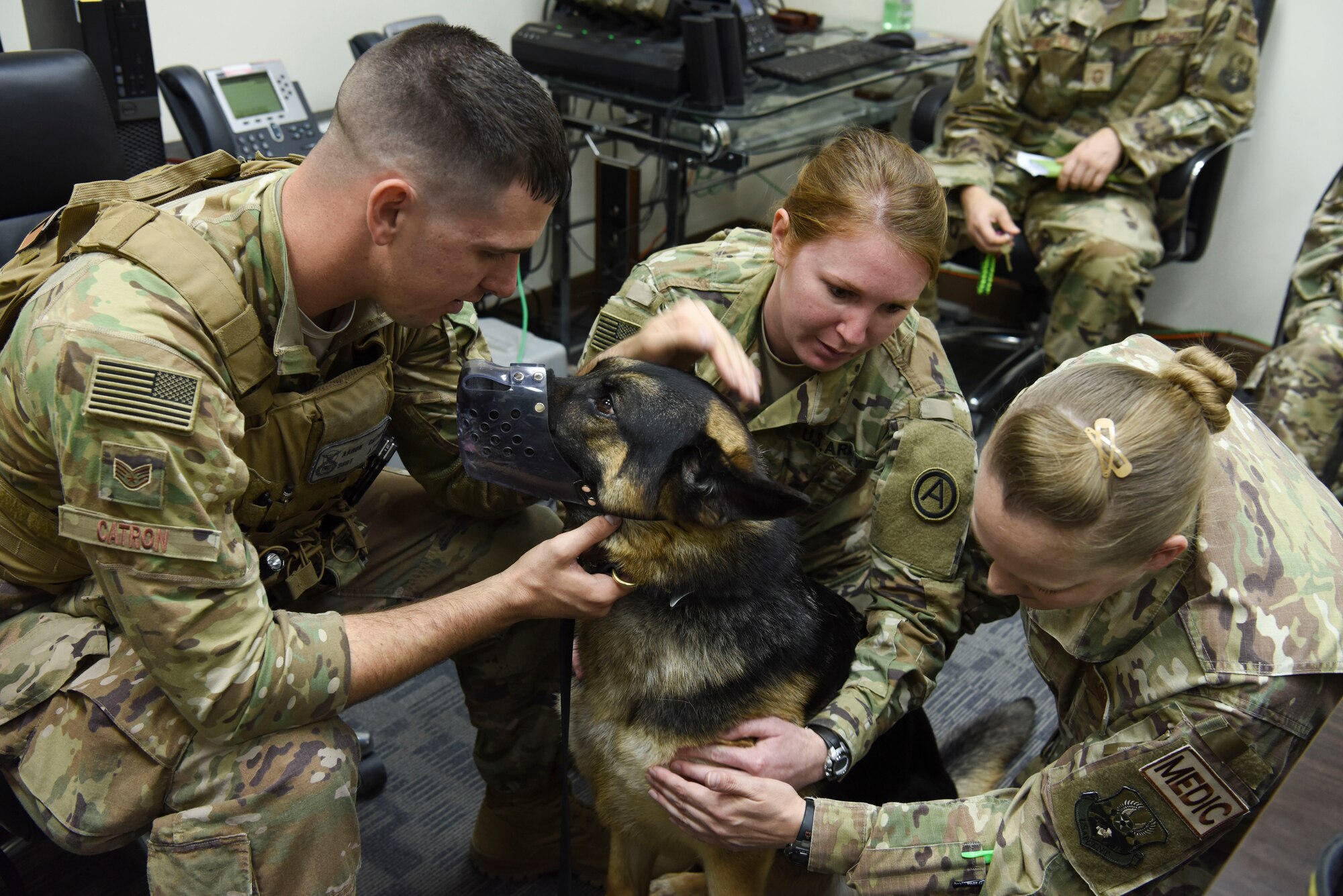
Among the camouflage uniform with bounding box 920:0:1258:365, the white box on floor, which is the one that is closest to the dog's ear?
the white box on floor

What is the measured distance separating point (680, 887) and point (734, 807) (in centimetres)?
49

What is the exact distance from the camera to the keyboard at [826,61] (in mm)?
3652

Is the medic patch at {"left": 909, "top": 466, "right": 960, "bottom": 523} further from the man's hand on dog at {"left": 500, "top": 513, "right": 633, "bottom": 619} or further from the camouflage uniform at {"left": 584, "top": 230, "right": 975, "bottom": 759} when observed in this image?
the man's hand on dog at {"left": 500, "top": 513, "right": 633, "bottom": 619}

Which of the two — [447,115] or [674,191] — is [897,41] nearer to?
[674,191]

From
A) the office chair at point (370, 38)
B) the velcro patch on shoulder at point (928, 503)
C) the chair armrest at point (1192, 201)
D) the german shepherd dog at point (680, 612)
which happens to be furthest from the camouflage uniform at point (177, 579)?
the chair armrest at point (1192, 201)

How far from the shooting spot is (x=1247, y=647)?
1.26 meters

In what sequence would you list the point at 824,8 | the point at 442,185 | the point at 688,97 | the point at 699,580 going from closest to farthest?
1. the point at 442,185
2. the point at 699,580
3. the point at 688,97
4. the point at 824,8

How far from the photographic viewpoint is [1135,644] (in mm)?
1401

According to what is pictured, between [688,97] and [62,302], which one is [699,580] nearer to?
[62,302]

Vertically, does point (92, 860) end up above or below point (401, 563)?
below

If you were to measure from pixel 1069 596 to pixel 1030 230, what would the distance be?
97.6 inches

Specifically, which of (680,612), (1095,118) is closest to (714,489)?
(680,612)

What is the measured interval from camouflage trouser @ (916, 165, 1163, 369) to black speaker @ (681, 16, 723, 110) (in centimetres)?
89

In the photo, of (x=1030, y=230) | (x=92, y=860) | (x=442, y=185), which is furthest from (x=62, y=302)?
(x=1030, y=230)
